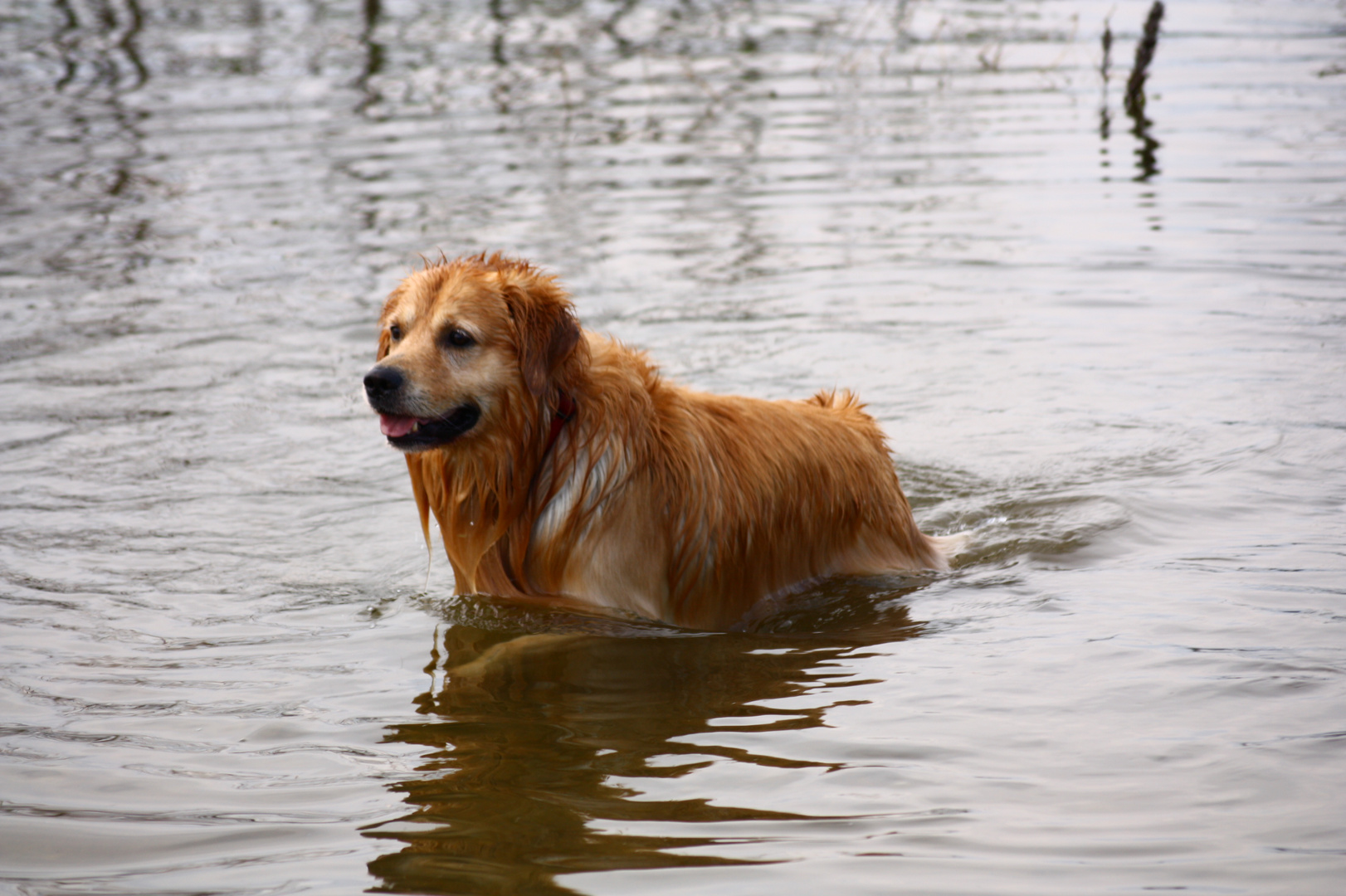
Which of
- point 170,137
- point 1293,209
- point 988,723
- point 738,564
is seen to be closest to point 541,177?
point 170,137

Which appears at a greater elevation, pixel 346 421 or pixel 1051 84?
pixel 1051 84

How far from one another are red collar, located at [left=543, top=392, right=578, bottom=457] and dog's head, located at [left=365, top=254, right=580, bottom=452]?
13 centimetres

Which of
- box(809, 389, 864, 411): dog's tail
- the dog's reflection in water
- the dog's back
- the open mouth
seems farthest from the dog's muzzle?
box(809, 389, 864, 411): dog's tail

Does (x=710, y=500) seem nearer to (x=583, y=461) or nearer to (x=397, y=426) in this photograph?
(x=583, y=461)

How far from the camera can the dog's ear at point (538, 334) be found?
16.9 ft

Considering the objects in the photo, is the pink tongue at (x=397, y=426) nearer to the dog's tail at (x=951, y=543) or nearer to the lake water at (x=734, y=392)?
the lake water at (x=734, y=392)

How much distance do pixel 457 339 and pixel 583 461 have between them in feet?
2.34

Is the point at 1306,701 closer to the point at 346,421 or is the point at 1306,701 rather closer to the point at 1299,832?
the point at 1299,832

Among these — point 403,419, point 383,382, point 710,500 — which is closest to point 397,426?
point 403,419

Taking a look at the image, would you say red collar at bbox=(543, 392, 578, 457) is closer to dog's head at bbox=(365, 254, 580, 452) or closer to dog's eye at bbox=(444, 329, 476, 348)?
dog's head at bbox=(365, 254, 580, 452)

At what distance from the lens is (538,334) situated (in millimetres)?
5156

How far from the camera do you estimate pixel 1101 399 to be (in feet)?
28.6

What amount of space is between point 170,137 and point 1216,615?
1562 cm

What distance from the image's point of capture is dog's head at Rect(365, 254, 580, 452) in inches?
199
